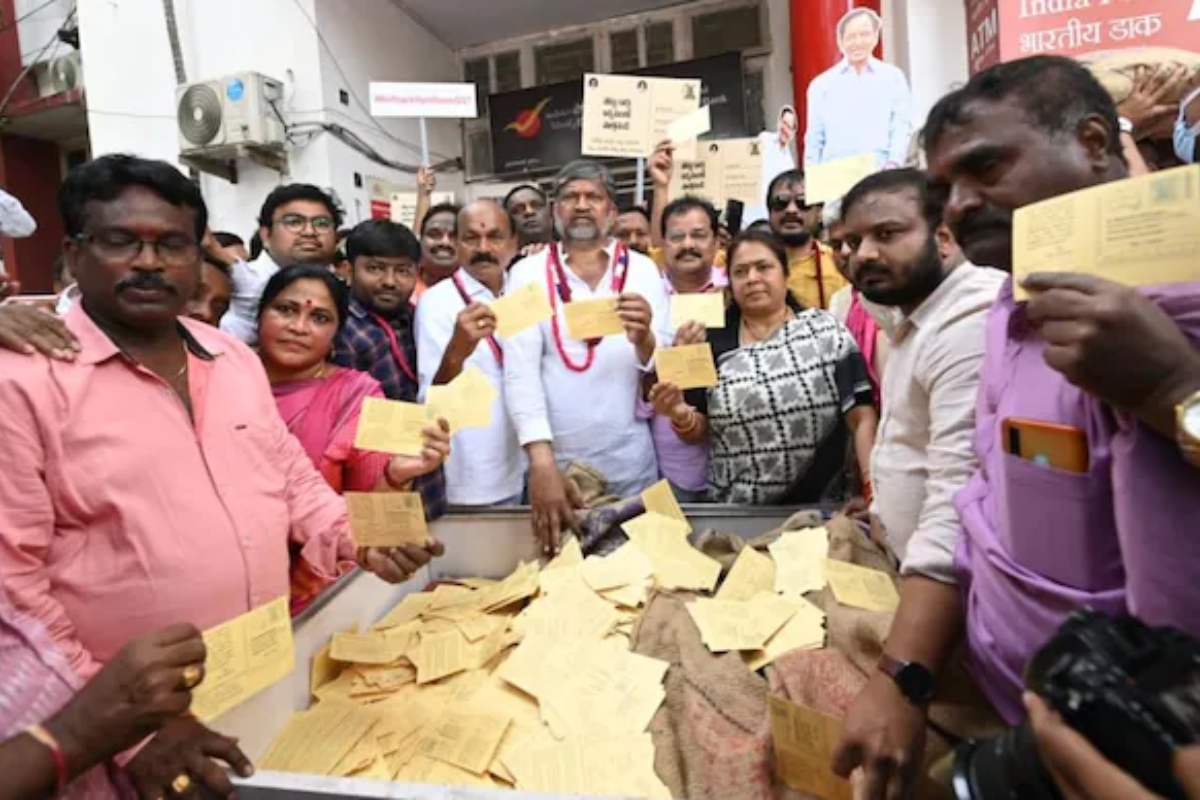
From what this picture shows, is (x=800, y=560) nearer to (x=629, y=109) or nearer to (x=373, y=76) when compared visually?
(x=629, y=109)

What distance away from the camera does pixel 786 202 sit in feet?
10.1

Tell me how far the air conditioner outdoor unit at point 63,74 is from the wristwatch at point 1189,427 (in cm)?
963

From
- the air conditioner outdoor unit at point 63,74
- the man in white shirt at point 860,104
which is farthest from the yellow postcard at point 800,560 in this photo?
the air conditioner outdoor unit at point 63,74

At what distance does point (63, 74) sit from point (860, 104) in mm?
8199

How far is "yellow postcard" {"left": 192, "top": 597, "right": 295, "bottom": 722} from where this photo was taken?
97 centimetres

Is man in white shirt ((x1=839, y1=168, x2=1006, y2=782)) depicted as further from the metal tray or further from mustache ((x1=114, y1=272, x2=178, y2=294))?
mustache ((x1=114, y1=272, x2=178, y2=294))

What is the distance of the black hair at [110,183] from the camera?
1207 mm

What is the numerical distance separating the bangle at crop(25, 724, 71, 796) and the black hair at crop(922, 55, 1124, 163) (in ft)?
4.53

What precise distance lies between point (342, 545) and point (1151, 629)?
4.33 ft

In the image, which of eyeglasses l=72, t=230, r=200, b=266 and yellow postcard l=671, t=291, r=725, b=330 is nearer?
eyeglasses l=72, t=230, r=200, b=266

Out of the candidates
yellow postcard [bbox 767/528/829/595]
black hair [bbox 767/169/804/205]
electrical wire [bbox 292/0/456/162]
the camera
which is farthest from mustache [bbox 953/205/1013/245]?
electrical wire [bbox 292/0/456/162]

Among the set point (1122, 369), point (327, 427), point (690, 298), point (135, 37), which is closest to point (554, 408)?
point (690, 298)

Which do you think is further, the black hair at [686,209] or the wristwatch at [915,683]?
the black hair at [686,209]

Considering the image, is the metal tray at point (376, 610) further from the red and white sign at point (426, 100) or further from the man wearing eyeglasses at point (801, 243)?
the red and white sign at point (426, 100)
